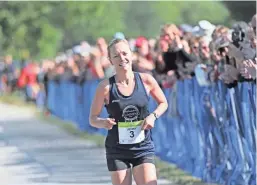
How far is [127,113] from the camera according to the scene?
770 centimetres

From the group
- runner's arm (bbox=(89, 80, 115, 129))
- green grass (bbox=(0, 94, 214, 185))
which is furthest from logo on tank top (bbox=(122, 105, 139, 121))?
green grass (bbox=(0, 94, 214, 185))

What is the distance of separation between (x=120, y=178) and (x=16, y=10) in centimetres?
2876

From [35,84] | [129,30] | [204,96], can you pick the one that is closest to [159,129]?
[204,96]

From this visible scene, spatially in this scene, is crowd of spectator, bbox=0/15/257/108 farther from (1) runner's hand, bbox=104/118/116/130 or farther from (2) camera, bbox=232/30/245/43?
(1) runner's hand, bbox=104/118/116/130

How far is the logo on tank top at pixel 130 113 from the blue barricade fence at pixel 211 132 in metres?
2.50

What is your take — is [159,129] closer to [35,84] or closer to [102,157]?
[102,157]

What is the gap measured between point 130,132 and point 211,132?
12.7 feet

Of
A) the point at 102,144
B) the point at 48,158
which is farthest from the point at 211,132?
the point at 102,144

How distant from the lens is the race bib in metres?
7.67

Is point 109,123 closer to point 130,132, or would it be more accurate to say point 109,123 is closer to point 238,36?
point 130,132

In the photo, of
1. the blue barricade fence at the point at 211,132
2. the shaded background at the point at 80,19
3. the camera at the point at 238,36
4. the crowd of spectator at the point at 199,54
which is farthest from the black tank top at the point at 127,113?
the shaded background at the point at 80,19

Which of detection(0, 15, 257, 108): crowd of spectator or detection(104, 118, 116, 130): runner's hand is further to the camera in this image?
detection(0, 15, 257, 108): crowd of spectator

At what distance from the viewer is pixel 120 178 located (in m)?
7.64

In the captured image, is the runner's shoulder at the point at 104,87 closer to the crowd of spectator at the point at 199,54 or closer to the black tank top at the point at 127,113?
the black tank top at the point at 127,113
